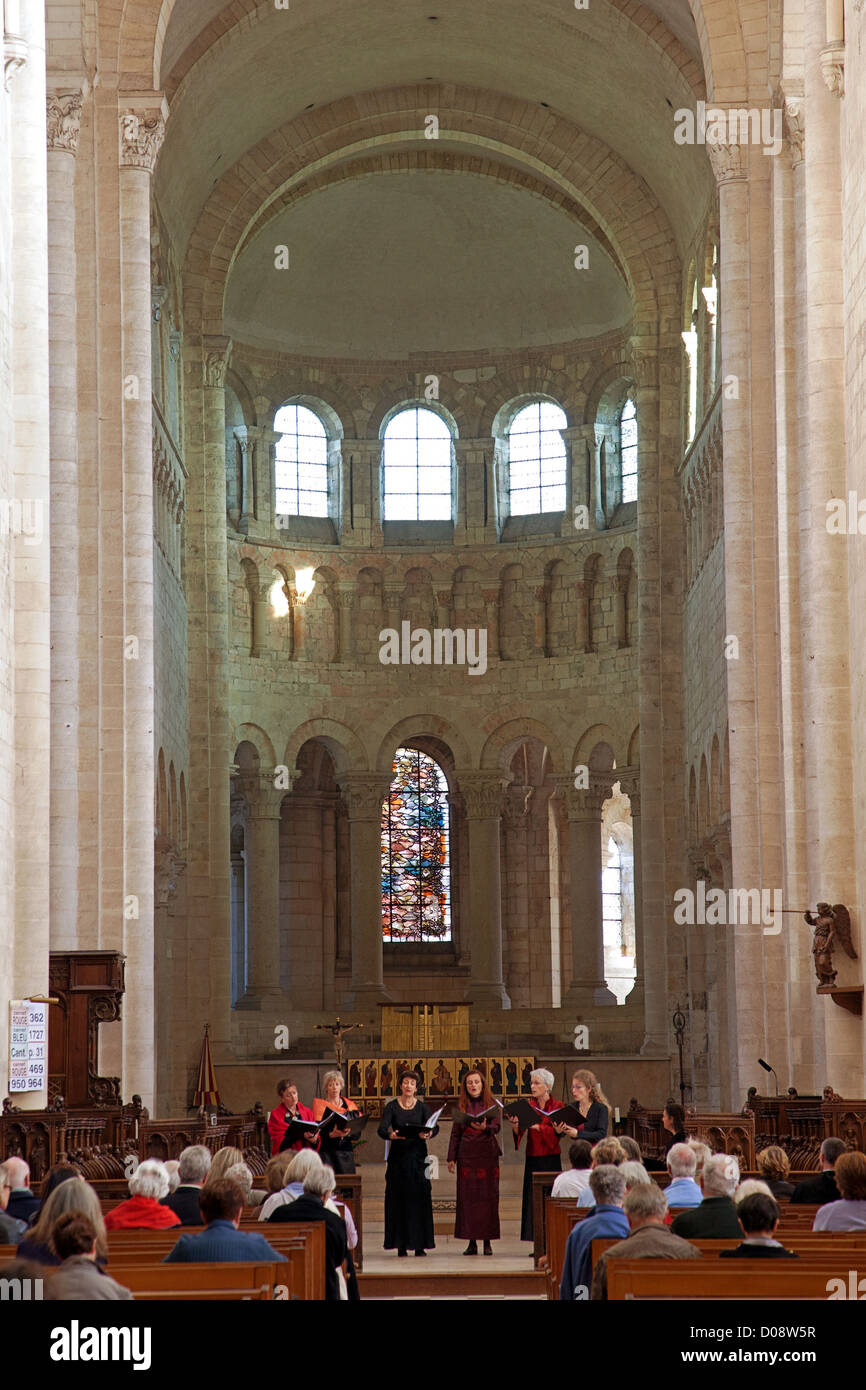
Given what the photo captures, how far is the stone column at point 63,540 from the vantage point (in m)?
18.8

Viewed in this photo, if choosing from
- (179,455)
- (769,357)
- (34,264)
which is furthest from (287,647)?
(34,264)

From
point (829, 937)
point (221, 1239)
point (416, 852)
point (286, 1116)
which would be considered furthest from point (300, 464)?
point (221, 1239)

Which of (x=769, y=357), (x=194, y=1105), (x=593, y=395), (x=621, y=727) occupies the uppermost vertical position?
(x=593, y=395)

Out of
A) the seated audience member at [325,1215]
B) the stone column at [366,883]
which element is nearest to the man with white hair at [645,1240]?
the seated audience member at [325,1215]

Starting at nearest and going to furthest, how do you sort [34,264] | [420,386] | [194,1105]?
[34,264] → [194,1105] → [420,386]

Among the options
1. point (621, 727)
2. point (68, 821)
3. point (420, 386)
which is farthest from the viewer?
point (420, 386)

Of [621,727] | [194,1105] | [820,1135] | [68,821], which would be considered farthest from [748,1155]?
[621,727]

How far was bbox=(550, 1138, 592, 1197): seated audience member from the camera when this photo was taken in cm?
1118

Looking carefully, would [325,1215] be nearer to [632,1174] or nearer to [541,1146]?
[632,1174]

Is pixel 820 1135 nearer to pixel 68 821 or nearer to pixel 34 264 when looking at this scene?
pixel 68 821
